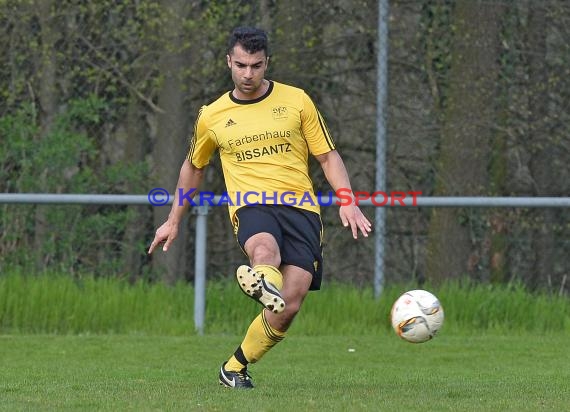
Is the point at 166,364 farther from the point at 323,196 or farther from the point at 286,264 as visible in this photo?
the point at 323,196

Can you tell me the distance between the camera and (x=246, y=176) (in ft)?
20.9

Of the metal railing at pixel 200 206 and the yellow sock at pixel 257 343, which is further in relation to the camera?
the metal railing at pixel 200 206

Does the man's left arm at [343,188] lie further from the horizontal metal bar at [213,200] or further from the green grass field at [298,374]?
the horizontal metal bar at [213,200]

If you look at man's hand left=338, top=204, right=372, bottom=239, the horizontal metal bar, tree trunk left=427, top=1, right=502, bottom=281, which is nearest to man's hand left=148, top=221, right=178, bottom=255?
man's hand left=338, top=204, right=372, bottom=239

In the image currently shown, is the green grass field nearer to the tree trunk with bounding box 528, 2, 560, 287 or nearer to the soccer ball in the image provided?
the soccer ball

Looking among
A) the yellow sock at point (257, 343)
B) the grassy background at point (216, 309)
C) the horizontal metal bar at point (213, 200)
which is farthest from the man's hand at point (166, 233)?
the grassy background at point (216, 309)

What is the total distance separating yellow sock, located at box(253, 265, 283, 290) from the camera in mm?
5828

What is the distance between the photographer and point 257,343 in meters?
6.35

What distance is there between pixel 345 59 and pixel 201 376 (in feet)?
14.0

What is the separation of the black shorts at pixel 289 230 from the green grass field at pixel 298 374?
645 millimetres

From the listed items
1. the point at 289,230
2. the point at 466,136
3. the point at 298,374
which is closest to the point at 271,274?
the point at 289,230

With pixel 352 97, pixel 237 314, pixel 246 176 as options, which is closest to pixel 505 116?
pixel 352 97

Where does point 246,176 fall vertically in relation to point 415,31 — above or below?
below

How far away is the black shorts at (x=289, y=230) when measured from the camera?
6.23 m
